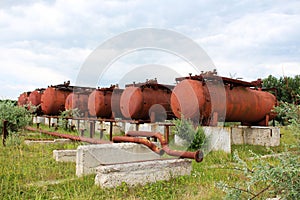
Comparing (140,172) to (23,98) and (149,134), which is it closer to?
(149,134)

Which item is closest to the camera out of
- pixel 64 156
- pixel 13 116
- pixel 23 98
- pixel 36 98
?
pixel 64 156

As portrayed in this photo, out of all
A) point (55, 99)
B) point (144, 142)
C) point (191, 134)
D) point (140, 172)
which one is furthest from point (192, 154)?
point (55, 99)

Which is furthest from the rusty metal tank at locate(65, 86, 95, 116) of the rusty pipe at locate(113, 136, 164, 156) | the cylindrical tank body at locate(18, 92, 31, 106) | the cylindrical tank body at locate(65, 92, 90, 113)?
the rusty pipe at locate(113, 136, 164, 156)

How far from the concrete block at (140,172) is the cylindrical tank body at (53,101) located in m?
14.3

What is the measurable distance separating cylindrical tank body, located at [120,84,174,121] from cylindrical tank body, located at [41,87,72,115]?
23.7 feet

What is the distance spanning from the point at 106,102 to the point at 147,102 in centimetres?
343

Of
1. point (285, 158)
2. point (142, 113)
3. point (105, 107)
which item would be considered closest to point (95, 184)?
point (285, 158)

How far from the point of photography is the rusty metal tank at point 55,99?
60.3ft

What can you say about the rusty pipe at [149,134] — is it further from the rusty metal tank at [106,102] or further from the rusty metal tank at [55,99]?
the rusty metal tank at [55,99]

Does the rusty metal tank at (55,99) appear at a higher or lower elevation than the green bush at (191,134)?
higher

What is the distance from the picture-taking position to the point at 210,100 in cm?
902

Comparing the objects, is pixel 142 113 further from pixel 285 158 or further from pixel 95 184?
pixel 285 158

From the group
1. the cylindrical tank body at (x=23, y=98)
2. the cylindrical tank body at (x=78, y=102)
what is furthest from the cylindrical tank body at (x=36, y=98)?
the cylindrical tank body at (x=78, y=102)

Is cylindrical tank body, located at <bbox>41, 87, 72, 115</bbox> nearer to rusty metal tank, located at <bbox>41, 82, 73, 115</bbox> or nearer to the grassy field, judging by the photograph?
rusty metal tank, located at <bbox>41, 82, 73, 115</bbox>
